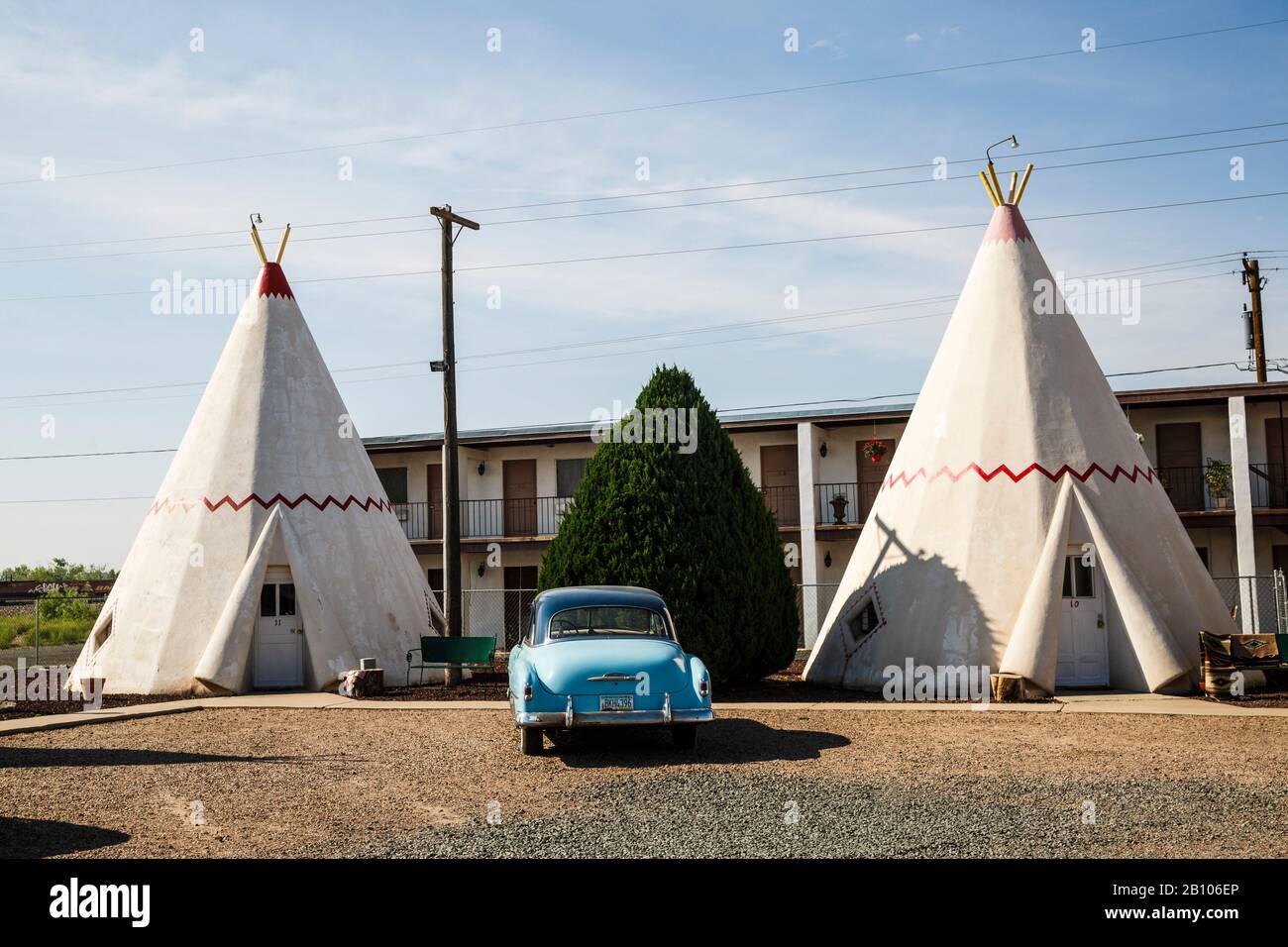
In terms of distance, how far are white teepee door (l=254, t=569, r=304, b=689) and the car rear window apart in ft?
23.6

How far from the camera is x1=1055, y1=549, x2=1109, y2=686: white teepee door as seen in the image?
1409 cm

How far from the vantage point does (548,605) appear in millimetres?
10523

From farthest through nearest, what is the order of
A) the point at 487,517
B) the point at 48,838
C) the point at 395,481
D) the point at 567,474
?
1. the point at 395,481
2. the point at 487,517
3. the point at 567,474
4. the point at 48,838

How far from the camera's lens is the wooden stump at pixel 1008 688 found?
1307 centimetres

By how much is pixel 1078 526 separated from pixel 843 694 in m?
3.47

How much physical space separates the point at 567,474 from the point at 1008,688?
15316 mm

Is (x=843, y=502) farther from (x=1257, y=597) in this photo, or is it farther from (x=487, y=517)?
(x=487, y=517)

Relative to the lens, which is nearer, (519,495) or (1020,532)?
(1020,532)

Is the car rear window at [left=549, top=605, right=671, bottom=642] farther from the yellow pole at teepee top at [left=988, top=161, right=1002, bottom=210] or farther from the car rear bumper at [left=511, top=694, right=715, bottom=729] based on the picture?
the yellow pole at teepee top at [left=988, top=161, right=1002, bottom=210]

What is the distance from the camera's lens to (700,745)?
10.1 metres

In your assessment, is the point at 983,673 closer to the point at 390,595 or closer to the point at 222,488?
the point at 390,595

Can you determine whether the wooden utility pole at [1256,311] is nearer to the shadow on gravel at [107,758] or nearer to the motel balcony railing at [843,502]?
the motel balcony railing at [843,502]

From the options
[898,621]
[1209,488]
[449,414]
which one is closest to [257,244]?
[449,414]
